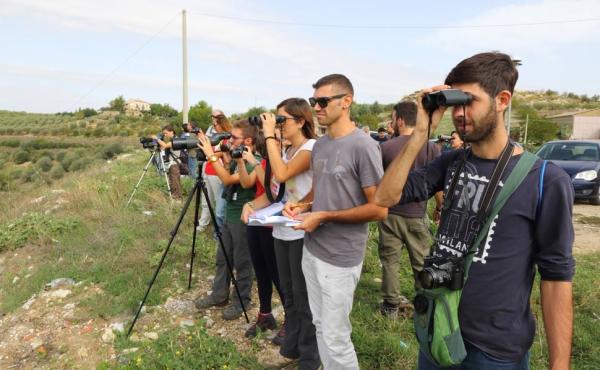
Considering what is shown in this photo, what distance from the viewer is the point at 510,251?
1410 millimetres

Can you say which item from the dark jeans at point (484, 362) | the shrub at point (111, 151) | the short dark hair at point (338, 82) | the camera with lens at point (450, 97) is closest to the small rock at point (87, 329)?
the short dark hair at point (338, 82)

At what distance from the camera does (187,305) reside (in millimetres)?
4020

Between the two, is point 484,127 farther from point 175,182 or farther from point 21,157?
point 21,157

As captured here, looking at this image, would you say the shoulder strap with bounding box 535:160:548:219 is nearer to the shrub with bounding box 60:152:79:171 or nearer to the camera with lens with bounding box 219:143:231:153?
the camera with lens with bounding box 219:143:231:153

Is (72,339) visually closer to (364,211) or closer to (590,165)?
(364,211)

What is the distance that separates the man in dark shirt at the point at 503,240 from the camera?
1.32 m

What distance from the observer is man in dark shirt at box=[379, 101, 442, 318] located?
12.0ft

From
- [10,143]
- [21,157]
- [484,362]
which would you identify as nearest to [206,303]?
[484,362]

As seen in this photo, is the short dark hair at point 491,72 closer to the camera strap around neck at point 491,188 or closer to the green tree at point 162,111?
the camera strap around neck at point 491,188

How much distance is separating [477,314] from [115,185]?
8.41 meters

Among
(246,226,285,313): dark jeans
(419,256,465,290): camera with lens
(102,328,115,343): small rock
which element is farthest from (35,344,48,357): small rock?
(419,256,465,290): camera with lens

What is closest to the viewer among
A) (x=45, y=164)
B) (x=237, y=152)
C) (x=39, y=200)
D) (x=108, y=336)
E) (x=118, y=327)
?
(x=237, y=152)

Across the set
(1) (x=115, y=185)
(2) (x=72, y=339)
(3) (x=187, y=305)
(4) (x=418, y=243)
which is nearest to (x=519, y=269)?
(4) (x=418, y=243)

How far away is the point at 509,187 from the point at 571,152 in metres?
9.85
